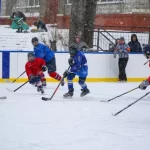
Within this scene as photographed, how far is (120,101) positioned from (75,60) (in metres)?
1.15

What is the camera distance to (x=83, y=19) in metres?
15.7

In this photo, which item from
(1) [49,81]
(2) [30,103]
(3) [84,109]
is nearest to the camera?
(3) [84,109]

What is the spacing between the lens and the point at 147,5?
2294 cm

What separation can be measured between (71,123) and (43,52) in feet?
12.7

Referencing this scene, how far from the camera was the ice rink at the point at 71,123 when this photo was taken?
5.46 m

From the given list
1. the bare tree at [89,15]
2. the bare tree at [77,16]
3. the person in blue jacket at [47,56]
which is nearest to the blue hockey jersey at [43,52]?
the person in blue jacket at [47,56]

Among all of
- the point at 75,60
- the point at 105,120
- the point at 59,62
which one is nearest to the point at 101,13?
the point at 59,62

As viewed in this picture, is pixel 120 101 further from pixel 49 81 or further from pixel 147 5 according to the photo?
pixel 147 5

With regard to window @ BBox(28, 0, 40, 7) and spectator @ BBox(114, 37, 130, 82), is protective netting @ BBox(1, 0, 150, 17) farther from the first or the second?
spectator @ BBox(114, 37, 130, 82)

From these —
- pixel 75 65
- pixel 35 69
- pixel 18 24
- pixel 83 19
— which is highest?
pixel 83 19

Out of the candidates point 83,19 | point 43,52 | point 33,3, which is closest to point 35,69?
point 43,52

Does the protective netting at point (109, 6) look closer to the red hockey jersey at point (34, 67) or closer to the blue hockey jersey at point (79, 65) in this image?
the red hockey jersey at point (34, 67)

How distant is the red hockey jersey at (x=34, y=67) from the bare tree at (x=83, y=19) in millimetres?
5645

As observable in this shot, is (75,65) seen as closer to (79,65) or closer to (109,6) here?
(79,65)
